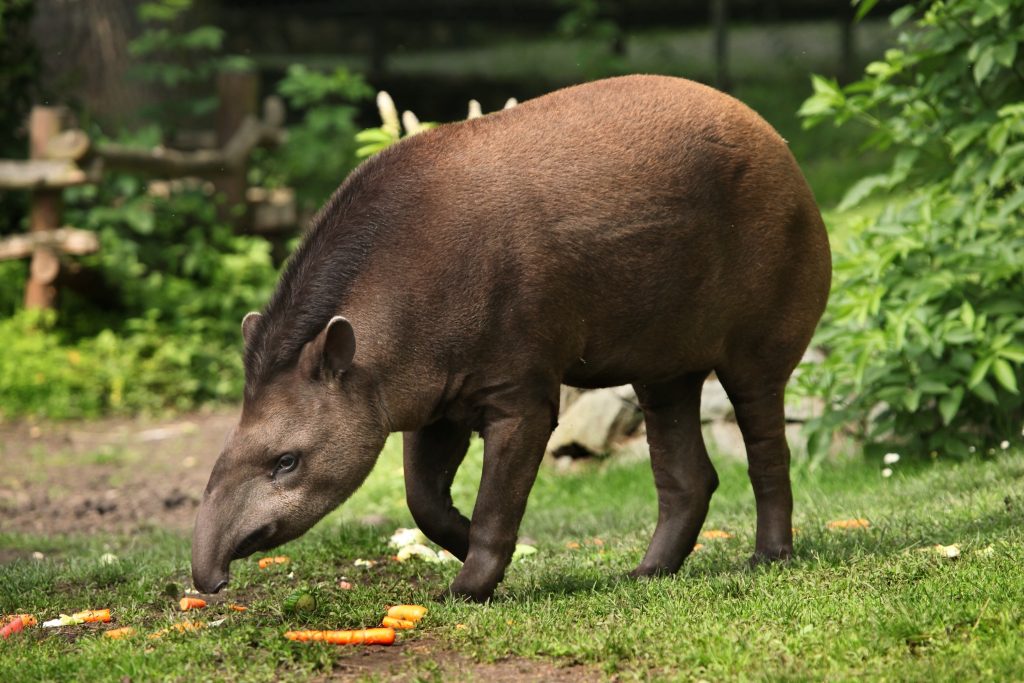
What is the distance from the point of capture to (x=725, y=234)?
561cm

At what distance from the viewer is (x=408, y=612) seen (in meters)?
4.95

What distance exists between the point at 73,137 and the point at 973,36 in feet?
27.9

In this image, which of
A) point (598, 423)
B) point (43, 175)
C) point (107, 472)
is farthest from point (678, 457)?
point (43, 175)

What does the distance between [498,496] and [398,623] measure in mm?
649

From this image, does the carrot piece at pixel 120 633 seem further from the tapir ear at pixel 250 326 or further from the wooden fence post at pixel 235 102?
the wooden fence post at pixel 235 102

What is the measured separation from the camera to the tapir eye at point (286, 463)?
5027mm

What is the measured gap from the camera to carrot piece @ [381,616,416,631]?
4859 mm

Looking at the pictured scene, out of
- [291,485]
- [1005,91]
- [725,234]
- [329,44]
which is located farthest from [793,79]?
[291,485]

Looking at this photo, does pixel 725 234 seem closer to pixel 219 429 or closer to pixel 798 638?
pixel 798 638

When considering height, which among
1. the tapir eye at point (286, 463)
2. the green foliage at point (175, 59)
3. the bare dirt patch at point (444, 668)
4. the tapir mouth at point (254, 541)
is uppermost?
the tapir eye at point (286, 463)

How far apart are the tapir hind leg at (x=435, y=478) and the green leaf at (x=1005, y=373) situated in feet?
10.9

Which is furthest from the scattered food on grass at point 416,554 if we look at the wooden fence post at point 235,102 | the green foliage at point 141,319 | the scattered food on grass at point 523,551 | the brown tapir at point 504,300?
the wooden fence post at point 235,102

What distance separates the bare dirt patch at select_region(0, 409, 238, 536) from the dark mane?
4.15 meters

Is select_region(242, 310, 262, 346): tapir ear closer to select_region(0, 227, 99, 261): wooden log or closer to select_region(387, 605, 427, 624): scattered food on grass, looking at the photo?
select_region(387, 605, 427, 624): scattered food on grass
